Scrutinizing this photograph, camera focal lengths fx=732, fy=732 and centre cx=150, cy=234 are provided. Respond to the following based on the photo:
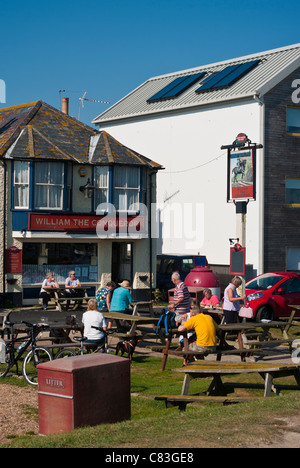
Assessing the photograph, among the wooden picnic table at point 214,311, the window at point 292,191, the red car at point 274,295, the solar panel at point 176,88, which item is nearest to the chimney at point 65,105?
the solar panel at point 176,88

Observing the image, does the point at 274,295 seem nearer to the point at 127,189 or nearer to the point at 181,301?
the point at 181,301

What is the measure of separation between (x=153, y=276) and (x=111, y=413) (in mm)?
22084

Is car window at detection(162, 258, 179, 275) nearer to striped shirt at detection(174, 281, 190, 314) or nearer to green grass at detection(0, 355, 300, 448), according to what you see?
striped shirt at detection(174, 281, 190, 314)

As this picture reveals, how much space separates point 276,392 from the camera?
1117cm

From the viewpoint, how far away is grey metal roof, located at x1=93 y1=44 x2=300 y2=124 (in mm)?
33812

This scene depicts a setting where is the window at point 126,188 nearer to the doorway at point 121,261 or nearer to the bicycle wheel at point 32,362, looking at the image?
the doorway at point 121,261

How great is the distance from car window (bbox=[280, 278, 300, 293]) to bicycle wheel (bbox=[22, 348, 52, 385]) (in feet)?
37.0

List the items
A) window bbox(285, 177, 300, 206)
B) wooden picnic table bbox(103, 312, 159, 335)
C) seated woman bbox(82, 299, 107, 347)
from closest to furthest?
seated woman bbox(82, 299, 107, 347), wooden picnic table bbox(103, 312, 159, 335), window bbox(285, 177, 300, 206)

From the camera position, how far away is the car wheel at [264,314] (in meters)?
22.9

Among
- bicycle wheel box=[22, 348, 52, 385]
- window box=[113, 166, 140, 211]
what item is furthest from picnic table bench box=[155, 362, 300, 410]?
window box=[113, 166, 140, 211]

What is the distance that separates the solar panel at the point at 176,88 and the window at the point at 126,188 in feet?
29.7
